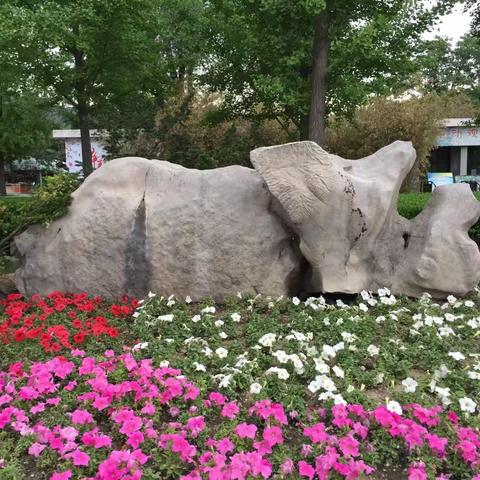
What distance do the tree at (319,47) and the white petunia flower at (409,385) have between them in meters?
7.59

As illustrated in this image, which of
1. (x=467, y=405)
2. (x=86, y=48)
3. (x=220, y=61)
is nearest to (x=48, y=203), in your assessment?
(x=467, y=405)

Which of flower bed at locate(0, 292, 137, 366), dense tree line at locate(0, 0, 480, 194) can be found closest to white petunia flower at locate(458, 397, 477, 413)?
flower bed at locate(0, 292, 137, 366)

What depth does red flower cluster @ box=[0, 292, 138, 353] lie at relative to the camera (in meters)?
4.38

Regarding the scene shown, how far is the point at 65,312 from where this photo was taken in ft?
17.2

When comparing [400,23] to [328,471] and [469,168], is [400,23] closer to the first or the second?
[328,471]

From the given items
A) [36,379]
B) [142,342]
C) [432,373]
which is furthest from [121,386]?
[432,373]

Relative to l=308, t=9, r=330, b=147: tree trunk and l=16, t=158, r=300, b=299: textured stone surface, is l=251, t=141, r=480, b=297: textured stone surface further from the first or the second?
l=308, t=9, r=330, b=147: tree trunk

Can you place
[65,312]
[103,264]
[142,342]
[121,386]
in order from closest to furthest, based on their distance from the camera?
1. [121,386]
2. [142,342]
3. [65,312]
4. [103,264]

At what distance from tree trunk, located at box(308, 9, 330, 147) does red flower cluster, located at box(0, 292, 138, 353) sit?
20.9 ft

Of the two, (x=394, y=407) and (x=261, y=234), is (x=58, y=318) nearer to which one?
(x=261, y=234)

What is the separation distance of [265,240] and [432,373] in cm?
210

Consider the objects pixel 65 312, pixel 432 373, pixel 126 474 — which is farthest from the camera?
pixel 65 312

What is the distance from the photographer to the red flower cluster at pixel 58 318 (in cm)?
438

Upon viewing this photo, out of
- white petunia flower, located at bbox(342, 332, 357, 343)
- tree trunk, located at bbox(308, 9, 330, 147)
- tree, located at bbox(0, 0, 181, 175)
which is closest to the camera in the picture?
white petunia flower, located at bbox(342, 332, 357, 343)
